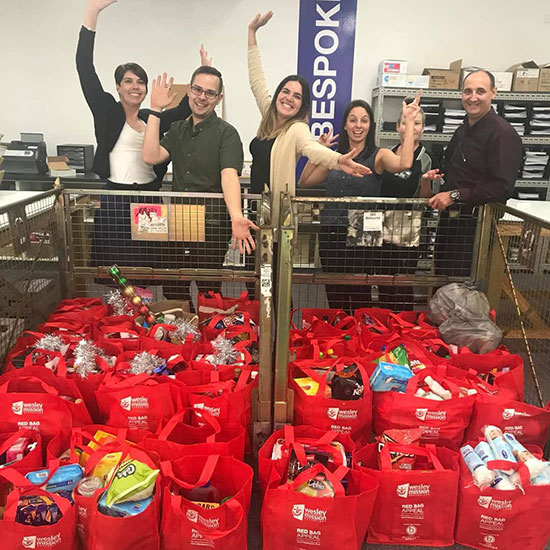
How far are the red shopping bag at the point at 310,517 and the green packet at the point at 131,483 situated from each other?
36cm

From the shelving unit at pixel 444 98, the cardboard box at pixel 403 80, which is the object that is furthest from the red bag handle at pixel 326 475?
the cardboard box at pixel 403 80

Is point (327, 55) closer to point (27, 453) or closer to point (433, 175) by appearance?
point (433, 175)

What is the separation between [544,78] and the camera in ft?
14.8

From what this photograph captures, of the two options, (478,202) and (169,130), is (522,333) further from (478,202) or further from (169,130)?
(169,130)

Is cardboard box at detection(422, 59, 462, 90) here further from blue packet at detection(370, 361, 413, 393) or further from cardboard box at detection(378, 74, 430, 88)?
blue packet at detection(370, 361, 413, 393)

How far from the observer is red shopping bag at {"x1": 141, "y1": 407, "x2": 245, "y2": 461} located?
1771mm

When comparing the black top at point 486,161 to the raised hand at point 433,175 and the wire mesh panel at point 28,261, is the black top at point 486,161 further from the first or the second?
the wire mesh panel at point 28,261

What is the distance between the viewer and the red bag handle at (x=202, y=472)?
164 centimetres

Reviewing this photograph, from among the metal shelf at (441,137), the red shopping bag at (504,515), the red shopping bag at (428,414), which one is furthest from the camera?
the metal shelf at (441,137)

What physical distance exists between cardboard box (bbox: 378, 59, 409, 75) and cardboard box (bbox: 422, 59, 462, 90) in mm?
250

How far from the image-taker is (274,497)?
63.3 inches

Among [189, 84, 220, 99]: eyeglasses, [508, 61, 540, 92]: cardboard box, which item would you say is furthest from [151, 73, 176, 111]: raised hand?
[508, 61, 540, 92]: cardboard box

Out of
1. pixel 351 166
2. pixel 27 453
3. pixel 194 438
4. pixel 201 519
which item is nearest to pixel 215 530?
pixel 201 519

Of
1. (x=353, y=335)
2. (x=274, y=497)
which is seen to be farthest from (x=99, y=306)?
(x=274, y=497)
